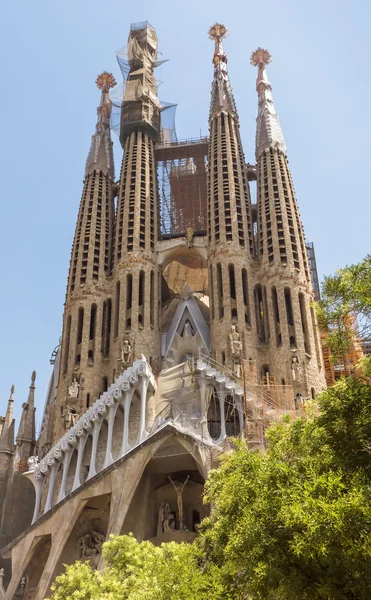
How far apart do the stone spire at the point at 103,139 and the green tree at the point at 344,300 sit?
3087 cm

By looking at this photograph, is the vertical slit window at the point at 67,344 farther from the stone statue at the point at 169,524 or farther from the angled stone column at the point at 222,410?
the stone statue at the point at 169,524

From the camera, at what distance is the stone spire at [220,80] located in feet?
137

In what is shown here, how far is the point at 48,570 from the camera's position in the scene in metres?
25.9

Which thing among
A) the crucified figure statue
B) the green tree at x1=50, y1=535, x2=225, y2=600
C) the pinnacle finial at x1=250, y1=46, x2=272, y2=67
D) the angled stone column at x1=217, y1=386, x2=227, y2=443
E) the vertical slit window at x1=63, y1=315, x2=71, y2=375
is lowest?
the green tree at x1=50, y1=535, x2=225, y2=600

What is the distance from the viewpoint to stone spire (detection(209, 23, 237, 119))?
4166 centimetres

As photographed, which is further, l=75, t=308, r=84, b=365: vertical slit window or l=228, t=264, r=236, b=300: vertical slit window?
l=228, t=264, r=236, b=300: vertical slit window

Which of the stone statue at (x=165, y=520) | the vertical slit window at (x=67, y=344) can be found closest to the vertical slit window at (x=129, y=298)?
the vertical slit window at (x=67, y=344)

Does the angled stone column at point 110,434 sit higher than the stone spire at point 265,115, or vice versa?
the stone spire at point 265,115

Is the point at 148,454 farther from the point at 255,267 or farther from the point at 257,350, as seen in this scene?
the point at 255,267

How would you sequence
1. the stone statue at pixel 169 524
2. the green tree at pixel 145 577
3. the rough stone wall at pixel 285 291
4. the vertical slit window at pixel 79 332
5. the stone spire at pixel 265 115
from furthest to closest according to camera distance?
the stone spire at pixel 265 115 → the vertical slit window at pixel 79 332 → the rough stone wall at pixel 285 291 → the stone statue at pixel 169 524 → the green tree at pixel 145 577

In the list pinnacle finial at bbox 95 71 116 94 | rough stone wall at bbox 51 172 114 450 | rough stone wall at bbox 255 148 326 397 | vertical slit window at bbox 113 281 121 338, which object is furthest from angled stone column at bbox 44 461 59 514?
pinnacle finial at bbox 95 71 116 94

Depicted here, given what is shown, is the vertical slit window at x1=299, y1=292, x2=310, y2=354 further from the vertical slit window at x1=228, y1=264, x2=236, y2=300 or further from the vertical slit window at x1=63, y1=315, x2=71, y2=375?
the vertical slit window at x1=63, y1=315, x2=71, y2=375

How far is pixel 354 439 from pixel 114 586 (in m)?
8.70

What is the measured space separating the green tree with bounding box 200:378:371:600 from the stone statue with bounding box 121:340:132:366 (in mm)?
19193
